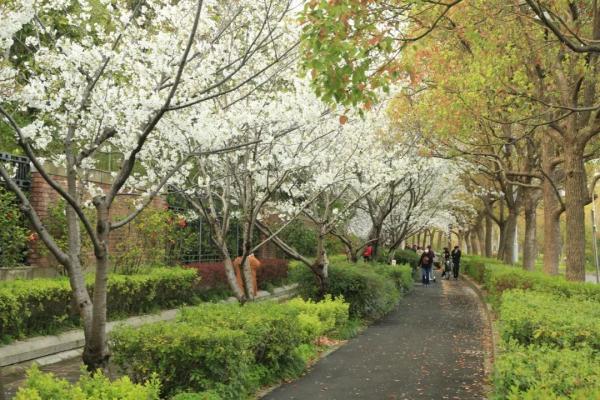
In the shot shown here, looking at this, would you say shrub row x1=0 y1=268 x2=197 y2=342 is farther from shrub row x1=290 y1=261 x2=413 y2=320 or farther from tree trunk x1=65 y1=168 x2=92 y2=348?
tree trunk x1=65 y1=168 x2=92 y2=348

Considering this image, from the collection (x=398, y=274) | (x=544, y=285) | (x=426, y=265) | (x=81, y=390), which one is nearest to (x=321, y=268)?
(x=544, y=285)

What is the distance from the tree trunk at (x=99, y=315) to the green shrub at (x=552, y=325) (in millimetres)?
4287

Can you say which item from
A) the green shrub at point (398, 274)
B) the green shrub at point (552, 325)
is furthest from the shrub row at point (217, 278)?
the green shrub at point (552, 325)

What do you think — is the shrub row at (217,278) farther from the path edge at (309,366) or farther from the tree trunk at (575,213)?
the tree trunk at (575,213)

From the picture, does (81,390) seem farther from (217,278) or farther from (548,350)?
(217,278)

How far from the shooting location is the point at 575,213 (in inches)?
535

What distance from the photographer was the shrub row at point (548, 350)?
4.62 meters

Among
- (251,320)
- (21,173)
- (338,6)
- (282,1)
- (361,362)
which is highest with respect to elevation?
(282,1)

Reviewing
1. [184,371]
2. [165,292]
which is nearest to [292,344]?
[184,371]

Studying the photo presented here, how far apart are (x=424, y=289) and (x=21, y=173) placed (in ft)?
63.8

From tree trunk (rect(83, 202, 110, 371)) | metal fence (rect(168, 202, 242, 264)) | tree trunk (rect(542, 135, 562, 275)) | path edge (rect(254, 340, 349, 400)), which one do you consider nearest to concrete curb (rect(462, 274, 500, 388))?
tree trunk (rect(542, 135, 562, 275))

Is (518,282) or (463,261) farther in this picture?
(463,261)

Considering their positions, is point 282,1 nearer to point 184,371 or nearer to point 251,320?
point 251,320

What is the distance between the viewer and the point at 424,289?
28.1 meters
